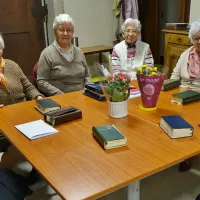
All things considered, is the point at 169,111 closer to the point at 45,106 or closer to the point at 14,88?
the point at 45,106

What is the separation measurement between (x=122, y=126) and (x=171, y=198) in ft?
2.71

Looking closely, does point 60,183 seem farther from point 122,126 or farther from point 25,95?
point 25,95

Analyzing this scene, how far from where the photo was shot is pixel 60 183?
1.07 m

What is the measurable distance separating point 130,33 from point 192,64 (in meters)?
0.74

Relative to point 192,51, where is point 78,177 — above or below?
below

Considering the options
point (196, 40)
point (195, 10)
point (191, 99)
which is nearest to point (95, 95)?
point (191, 99)

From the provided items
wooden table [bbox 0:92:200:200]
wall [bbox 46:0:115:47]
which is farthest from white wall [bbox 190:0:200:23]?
wooden table [bbox 0:92:200:200]

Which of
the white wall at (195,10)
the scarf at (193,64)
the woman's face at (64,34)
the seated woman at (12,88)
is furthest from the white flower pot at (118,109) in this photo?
the white wall at (195,10)

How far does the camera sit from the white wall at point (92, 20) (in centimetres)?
431

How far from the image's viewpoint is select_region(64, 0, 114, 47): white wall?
4309 mm

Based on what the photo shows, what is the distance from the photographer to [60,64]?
8.43ft

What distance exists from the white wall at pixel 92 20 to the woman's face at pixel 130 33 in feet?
5.42

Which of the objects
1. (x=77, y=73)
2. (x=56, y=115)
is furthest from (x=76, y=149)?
(x=77, y=73)

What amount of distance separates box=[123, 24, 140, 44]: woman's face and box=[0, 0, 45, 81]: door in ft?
5.78
